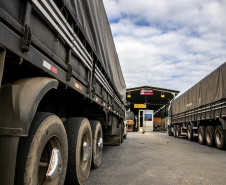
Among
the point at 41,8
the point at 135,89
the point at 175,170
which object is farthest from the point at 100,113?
the point at 135,89

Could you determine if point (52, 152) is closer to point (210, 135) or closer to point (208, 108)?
point (210, 135)

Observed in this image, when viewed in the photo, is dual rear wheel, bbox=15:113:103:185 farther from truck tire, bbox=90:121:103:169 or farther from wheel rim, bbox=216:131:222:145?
wheel rim, bbox=216:131:222:145

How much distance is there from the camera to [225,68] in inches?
354

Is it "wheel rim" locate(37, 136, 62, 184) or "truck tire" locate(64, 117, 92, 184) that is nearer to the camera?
"wheel rim" locate(37, 136, 62, 184)

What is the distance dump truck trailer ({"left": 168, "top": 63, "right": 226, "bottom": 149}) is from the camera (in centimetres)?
917

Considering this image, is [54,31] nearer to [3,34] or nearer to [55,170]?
[3,34]

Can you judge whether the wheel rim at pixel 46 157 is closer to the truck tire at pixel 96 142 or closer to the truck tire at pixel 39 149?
the truck tire at pixel 39 149

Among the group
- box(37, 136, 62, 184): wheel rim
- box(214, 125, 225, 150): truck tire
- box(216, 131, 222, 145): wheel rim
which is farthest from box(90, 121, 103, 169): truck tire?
box(216, 131, 222, 145): wheel rim

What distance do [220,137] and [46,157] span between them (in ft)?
29.6

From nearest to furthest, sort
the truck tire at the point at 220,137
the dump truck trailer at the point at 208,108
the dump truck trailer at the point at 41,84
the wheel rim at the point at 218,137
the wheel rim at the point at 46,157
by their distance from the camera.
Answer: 1. the dump truck trailer at the point at 41,84
2. the wheel rim at the point at 46,157
3. the truck tire at the point at 220,137
4. the dump truck trailer at the point at 208,108
5. the wheel rim at the point at 218,137

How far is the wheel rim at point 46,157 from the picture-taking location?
233cm

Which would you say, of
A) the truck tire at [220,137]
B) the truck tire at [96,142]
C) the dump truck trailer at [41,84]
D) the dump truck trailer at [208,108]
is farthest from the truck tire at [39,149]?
the truck tire at [220,137]

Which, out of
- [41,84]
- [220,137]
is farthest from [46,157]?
[220,137]

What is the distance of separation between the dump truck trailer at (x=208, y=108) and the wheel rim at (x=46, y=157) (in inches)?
318
